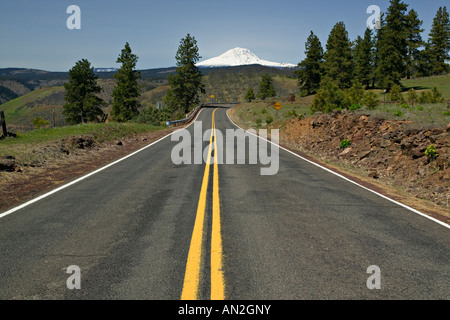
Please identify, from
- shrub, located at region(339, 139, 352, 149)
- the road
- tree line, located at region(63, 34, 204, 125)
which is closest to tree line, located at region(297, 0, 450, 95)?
tree line, located at region(63, 34, 204, 125)

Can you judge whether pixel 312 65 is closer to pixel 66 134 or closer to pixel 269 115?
pixel 269 115

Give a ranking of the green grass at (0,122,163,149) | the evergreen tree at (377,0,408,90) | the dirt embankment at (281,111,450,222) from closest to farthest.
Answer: the dirt embankment at (281,111,450,222)
the green grass at (0,122,163,149)
the evergreen tree at (377,0,408,90)

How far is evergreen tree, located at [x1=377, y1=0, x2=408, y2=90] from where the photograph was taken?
52.0m

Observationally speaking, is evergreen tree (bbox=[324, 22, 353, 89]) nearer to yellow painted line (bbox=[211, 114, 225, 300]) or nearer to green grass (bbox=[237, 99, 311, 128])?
green grass (bbox=[237, 99, 311, 128])

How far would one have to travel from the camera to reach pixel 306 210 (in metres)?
6.41

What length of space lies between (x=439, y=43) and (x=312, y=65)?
35.3 meters

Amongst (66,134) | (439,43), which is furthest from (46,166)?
(439,43)

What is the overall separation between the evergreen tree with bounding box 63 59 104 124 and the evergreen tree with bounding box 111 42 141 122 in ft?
13.0

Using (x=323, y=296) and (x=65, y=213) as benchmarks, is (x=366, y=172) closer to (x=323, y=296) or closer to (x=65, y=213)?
(x=323, y=296)

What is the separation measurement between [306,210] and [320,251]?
205 centimetres

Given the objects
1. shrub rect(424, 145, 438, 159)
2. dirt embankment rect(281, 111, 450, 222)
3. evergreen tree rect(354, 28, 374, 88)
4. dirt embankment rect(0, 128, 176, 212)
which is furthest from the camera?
evergreen tree rect(354, 28, 374, 88)

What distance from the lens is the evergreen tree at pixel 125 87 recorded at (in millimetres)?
56531

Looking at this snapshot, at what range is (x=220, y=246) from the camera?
4.48 m
